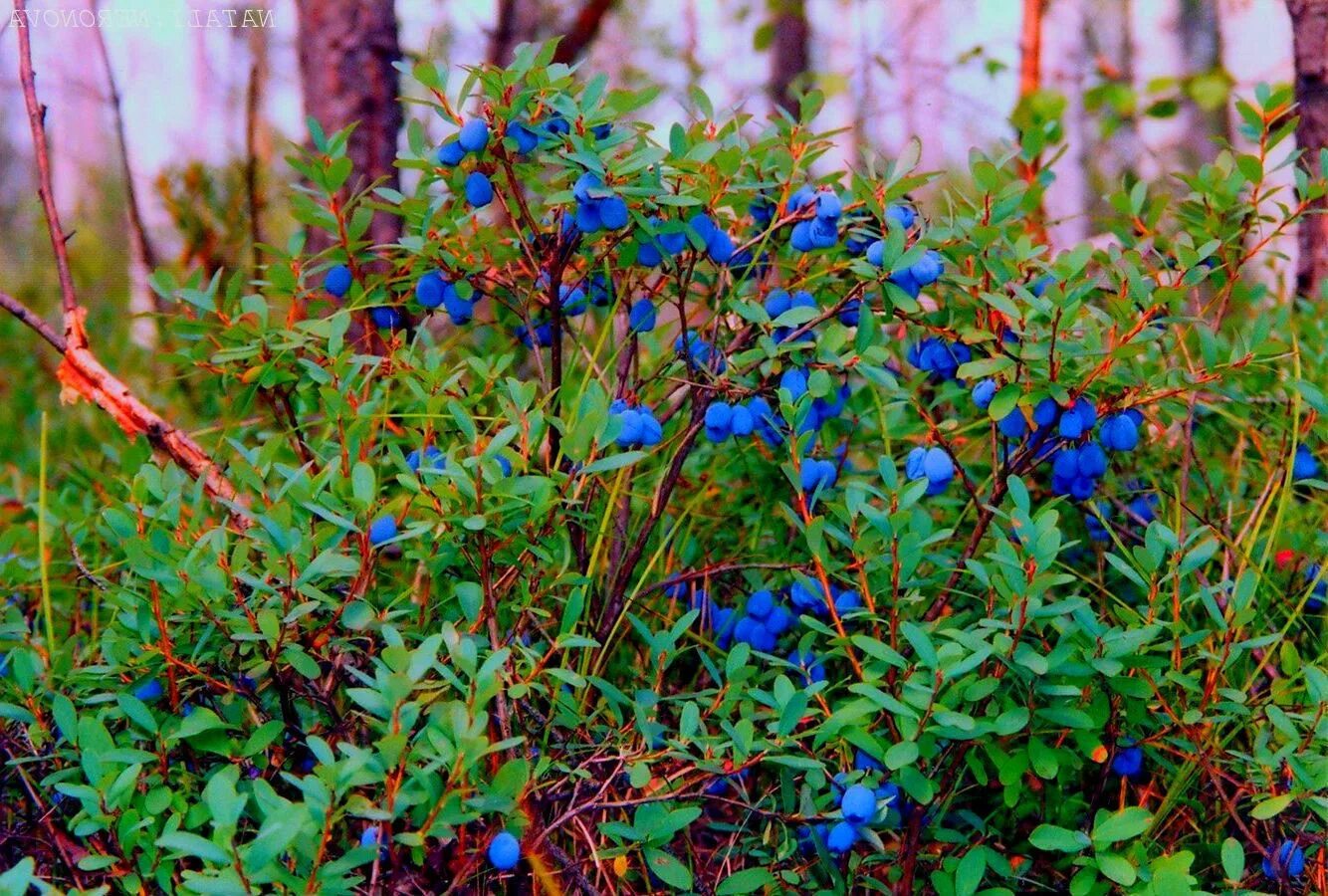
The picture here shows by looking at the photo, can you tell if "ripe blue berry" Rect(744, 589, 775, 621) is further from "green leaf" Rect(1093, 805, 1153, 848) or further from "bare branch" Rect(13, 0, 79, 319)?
"bare branch" Rect(13, 0, 79, 319)

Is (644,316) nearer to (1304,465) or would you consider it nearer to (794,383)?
(794,383)

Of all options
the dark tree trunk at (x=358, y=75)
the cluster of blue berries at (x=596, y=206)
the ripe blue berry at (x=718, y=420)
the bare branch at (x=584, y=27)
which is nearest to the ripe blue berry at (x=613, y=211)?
the cluster of blue berries at (x=596, y=206)

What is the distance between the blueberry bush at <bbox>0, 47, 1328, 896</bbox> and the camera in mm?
1179

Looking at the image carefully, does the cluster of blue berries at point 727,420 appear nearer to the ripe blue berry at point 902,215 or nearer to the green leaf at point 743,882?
the ripe blue berry at point 902,215

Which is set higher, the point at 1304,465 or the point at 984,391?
the point at 984,391

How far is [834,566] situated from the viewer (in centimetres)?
132

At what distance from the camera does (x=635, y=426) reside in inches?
52.0

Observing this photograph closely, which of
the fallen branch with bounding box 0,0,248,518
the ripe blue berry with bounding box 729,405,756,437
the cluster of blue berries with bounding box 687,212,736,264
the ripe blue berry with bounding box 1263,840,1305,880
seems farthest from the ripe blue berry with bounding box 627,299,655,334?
the ripe blue berry with bounding box 1263,840,1305,880

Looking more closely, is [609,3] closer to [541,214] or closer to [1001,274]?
[541,214]

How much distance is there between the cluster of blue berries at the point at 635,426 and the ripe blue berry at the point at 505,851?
1.39ft

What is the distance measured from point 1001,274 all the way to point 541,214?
0.61 meters

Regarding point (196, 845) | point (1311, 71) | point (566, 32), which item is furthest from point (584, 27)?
point (196, 845)

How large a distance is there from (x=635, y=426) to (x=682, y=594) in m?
0.40

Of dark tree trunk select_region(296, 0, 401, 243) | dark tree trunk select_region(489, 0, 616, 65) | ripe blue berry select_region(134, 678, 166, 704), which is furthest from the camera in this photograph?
dark tree trunk select_region(489, 0, 616, 65)
